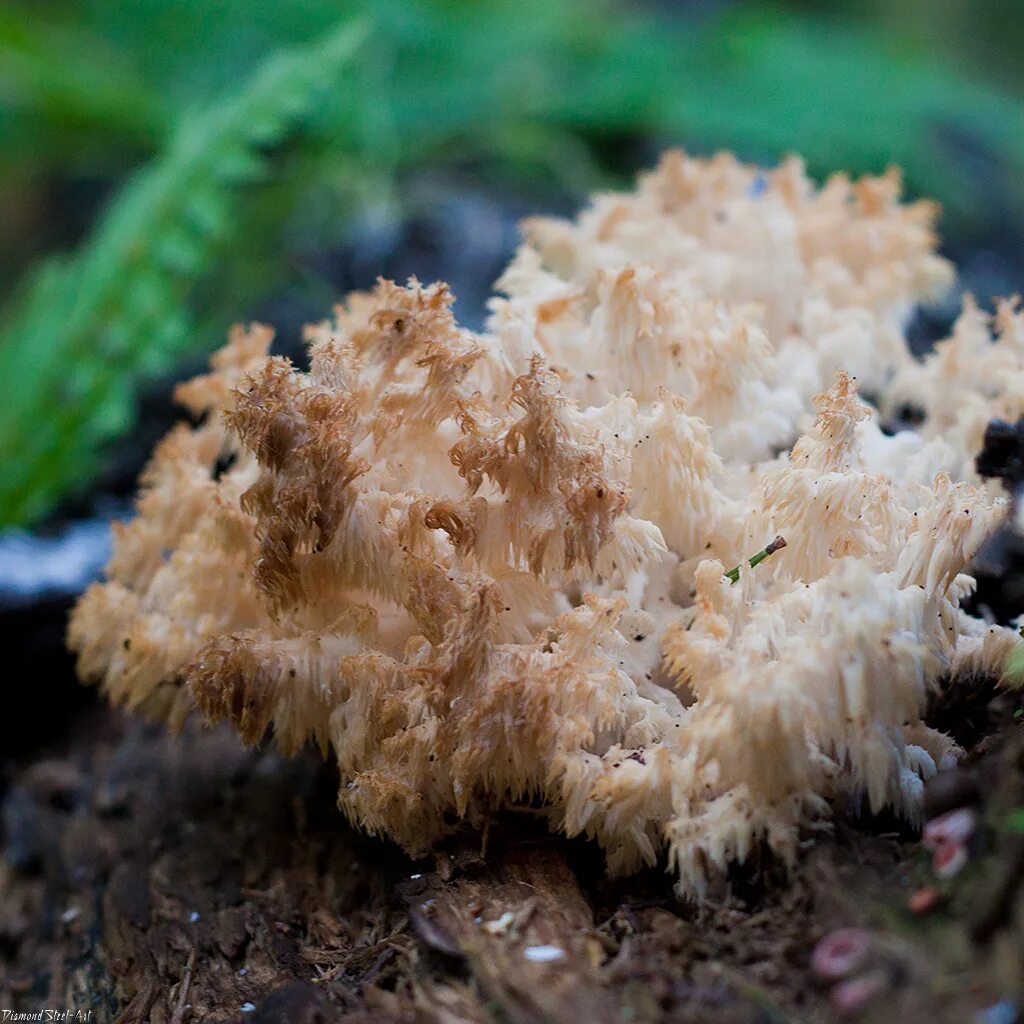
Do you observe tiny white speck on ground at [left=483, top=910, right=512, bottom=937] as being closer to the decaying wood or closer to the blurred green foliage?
the decaying wood

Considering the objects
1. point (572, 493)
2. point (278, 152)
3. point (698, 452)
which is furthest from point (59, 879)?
point (278, 152)

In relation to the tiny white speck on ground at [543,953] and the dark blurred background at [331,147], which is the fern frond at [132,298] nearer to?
the dark blurred background at [331,147]

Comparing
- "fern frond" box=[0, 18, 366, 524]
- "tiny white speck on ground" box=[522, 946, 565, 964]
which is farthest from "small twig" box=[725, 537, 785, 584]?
"fern frond" box=[0, 18, 366, 524]

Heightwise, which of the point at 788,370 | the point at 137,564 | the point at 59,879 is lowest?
the point at 59,879

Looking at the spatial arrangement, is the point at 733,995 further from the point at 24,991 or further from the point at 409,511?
the point at 24,991

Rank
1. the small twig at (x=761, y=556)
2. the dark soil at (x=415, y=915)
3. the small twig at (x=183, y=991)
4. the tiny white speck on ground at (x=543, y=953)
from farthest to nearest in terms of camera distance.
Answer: the small twig at (x=183, y=991)
the small twig at (x=761, y=556)
the tiny white speck on ground at (x=543, y=953)
the dark soil at (x=415, y=915)

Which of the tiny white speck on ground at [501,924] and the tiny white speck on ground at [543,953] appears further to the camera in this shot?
the tiny white speck on ground at [501,924]

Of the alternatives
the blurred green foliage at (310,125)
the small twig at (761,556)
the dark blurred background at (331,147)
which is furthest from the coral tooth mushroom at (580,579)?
the blurred green foliage at (310,125)
